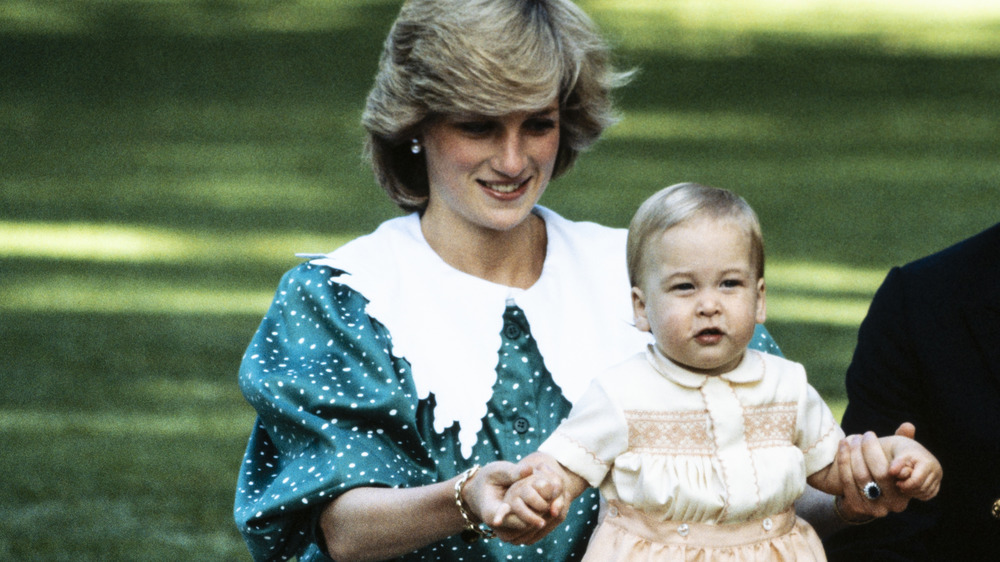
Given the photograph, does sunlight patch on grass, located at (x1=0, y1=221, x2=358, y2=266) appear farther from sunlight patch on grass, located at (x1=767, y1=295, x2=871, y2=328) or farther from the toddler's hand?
the toddler's hand

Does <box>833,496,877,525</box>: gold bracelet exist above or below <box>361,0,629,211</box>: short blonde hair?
below

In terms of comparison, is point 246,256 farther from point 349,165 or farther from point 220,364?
point 349,165

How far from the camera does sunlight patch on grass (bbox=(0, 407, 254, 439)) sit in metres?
4.50

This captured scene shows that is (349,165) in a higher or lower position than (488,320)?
Result: lower

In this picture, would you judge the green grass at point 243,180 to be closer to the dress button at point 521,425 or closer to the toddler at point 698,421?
the dress button at point 521,425

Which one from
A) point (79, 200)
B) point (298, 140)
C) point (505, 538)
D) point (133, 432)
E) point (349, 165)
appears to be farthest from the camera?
point (298, 140)

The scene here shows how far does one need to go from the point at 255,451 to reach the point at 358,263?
36cm

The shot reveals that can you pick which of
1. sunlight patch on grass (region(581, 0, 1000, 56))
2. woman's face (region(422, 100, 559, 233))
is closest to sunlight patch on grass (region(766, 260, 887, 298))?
woman's face (region(422, 100, 559, 233))

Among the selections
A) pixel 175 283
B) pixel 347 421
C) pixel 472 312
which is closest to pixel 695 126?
pixel 175 283

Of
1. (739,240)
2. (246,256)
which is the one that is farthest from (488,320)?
(246,256)

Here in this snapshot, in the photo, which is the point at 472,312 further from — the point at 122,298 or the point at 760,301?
the point at 122,298

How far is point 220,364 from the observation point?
5023 mm

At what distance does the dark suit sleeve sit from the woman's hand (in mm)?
271

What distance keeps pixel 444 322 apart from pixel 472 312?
6 cm
